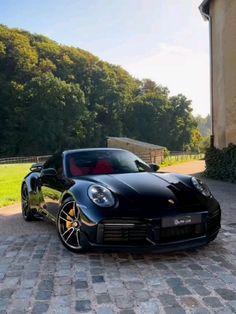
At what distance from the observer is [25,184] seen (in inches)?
270

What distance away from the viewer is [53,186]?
5.33m

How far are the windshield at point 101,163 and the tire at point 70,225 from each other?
0.56 m

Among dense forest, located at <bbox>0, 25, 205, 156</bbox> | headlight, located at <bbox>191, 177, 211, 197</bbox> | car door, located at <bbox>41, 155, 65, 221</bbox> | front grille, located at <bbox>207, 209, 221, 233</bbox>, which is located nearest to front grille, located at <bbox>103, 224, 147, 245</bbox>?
front grille, located at <bbox>207, 209, 221, 233</bbox>

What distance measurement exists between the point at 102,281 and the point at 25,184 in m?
3.63

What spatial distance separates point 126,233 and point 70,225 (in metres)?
0.89

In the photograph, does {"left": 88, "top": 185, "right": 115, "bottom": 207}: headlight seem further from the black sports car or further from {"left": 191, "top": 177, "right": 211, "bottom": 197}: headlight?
{"left": 191, "top": 177, "right": 211, "bottom": 197}: headlight

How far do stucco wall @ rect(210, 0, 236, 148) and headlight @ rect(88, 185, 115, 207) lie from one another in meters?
9.31

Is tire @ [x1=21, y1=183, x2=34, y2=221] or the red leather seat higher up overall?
the red leather seat

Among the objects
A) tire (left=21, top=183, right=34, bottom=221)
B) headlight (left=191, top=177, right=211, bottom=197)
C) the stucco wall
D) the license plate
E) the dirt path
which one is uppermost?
the stucco wall

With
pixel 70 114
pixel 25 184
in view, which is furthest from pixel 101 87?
pixel 25 184

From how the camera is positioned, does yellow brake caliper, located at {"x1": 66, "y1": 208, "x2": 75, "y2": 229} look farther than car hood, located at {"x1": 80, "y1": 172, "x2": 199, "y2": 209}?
Yes

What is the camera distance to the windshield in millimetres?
5160

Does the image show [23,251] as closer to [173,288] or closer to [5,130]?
[173,288]

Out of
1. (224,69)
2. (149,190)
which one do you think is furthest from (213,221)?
(224,69)
